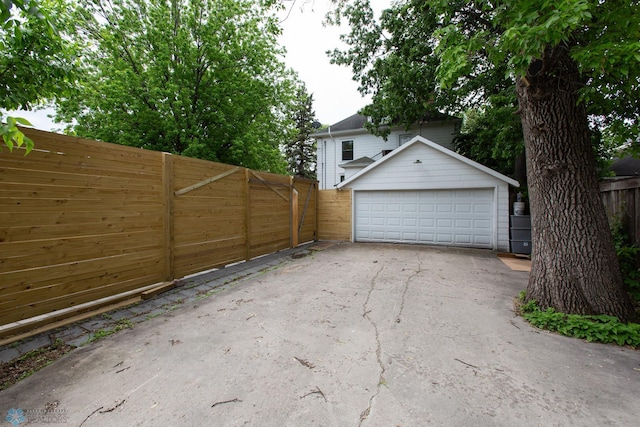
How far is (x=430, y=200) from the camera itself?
29.7 feet

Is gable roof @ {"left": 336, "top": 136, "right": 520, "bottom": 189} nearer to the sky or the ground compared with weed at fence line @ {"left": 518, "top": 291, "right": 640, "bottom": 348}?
nearer to the sky

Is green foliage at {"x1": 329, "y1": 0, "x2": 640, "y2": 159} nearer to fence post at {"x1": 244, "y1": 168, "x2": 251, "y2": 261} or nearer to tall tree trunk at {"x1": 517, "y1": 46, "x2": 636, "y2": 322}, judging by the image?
tall tree trunk at {"x1": 517, "y1": 46, "x2": 636, "y2": 322}

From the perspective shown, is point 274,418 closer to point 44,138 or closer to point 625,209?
point 44,138

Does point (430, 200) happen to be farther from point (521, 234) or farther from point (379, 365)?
point (379, 365)

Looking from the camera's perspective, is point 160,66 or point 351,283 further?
point 160,66

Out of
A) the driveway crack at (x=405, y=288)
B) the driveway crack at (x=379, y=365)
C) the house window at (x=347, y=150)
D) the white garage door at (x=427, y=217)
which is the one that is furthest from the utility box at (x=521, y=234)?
the house window at (x=347, y=150)

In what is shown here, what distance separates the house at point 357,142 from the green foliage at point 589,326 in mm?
12161

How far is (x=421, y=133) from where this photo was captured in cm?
1507

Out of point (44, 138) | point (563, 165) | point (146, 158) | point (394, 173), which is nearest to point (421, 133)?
point (394, 173)

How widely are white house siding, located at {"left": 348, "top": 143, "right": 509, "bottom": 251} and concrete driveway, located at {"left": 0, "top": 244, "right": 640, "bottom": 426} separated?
18.1 feet

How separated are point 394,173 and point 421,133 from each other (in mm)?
7236

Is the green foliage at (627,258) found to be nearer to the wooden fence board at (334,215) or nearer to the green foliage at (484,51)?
the green foliage at (484,51)

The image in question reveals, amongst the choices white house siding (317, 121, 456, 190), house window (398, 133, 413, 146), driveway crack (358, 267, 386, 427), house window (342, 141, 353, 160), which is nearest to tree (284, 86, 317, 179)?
white house siding (317, 121, 456, 190)

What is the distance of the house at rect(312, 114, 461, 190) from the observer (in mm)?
14797
